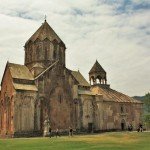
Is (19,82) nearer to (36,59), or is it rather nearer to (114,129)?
(36,59)

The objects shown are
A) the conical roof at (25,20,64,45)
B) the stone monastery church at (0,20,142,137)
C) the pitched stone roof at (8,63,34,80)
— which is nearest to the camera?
the stone monastery church at (0,20,142,137)

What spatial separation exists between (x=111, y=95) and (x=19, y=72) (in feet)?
69.7

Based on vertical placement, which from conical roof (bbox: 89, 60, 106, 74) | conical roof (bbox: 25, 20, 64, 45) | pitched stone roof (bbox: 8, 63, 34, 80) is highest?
conical roof (bbox: 25, 20, 64, 45)

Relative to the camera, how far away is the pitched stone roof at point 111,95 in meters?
62.7

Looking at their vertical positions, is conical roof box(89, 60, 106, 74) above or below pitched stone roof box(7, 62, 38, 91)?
above

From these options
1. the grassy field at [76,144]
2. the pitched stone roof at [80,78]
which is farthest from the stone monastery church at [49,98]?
the grassy field at [76,144]

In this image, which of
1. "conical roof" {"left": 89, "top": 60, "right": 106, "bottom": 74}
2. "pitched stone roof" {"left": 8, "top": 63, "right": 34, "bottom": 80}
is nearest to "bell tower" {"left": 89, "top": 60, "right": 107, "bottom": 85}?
"conical roof" {"left": 89, "top": 60, "right": 106, "bottom": 74}

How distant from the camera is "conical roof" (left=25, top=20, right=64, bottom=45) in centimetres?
5644

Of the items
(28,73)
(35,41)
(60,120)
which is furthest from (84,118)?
(35,41)

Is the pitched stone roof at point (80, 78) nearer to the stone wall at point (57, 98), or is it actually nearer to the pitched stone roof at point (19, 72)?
the stone wall at point (57, 98)

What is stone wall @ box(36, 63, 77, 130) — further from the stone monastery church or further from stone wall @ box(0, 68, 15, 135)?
stone wall @ box(0, 68, 15, 135)

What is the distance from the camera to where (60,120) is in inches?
2028

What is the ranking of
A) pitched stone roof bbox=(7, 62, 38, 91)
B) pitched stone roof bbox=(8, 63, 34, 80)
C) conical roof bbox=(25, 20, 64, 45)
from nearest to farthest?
pitched stone roof bbox=(7, 62, 38, 91) → pitched stone roof bbox=(8, 63, 34, 80) → conical roof bbox=(25, 20, 64, 45)

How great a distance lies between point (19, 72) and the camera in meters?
51.9
